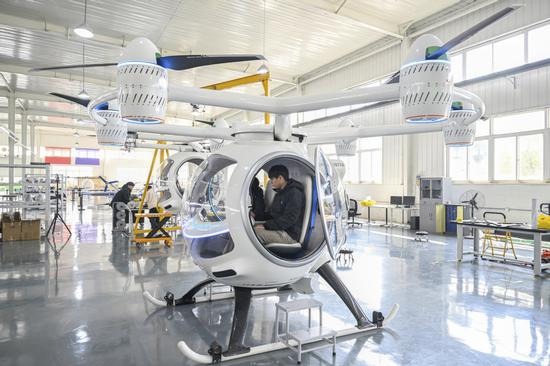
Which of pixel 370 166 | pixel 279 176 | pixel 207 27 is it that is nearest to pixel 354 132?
pixel 279 176

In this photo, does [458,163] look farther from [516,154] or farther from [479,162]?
[516,154]

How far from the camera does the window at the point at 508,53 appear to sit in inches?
355

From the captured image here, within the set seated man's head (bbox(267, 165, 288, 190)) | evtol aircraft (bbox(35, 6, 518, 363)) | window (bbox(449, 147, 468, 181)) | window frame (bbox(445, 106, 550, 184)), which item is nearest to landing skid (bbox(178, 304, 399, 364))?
evtol aircraft (bbox(35, 6, 518, 363))

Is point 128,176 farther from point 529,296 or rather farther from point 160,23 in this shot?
point 529,296

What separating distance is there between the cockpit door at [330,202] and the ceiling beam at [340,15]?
7209 mm

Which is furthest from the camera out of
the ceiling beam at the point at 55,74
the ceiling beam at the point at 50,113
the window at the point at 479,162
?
the ceiling beam at the point at 50,113

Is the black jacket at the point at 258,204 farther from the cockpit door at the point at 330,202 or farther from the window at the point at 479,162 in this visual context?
the window at the point at 479,162

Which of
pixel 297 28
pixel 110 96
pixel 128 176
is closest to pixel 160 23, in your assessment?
pixel 297 28

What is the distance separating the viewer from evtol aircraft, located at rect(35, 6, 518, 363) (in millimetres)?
2209

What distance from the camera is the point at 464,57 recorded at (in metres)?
10.4

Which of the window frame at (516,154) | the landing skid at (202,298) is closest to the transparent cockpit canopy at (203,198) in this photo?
the landing skid at (202,298)

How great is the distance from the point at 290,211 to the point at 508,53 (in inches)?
362

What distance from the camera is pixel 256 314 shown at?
4.03 meters

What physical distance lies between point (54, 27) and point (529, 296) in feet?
39.3
